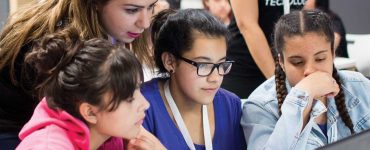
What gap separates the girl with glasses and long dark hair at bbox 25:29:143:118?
8.6 inches

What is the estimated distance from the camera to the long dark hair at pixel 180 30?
4.36 ft

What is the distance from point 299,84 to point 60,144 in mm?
592

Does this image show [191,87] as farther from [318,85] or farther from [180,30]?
[318,85]

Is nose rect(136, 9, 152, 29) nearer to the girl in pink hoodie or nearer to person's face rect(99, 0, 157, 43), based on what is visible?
person's face rect(99, 0, 157, 43)

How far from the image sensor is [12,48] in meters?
1.22

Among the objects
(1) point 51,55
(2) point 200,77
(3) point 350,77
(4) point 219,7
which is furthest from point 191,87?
(4) point 219,7

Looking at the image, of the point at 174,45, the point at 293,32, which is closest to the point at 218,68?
the point at 174,45

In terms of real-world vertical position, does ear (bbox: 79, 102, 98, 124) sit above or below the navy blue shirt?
above

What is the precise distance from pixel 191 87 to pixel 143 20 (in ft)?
0.64

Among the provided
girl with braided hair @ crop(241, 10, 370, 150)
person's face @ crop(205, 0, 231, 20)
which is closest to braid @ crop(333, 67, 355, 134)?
girl with braided hair @ crop(241, 10, 370, 150)

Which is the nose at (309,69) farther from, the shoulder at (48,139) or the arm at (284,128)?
the shoulder at (48,139)

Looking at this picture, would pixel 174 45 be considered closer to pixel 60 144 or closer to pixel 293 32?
pixel 293 32

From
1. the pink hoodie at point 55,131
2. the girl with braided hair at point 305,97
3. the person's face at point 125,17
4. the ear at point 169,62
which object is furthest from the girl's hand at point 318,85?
the pink hoodie at point 55,131

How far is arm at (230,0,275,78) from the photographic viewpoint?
5.88 ft
